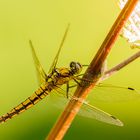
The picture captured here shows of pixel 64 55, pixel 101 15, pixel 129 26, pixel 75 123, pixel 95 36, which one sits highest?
pixel 101 15

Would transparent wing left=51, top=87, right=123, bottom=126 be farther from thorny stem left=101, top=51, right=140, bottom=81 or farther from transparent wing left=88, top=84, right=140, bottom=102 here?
thorny stem left=101, top=51, right=140, bottom=81

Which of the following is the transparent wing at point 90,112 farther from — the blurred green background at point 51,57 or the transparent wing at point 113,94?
the blurred green background at point 51,57

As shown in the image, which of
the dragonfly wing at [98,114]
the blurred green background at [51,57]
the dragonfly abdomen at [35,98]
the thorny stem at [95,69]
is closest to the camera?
the thorny stem at [95,69]

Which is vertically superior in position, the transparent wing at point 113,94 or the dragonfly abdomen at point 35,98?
the transparent wing at point 113,94

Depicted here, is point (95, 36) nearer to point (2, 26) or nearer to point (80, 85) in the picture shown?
point (2, 26)

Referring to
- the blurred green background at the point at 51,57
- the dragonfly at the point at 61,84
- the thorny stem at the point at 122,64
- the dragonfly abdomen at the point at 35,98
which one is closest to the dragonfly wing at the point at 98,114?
the dragonfly at the point at 61,84

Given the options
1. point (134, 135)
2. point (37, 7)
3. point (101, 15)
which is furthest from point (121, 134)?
point (37, 7)
